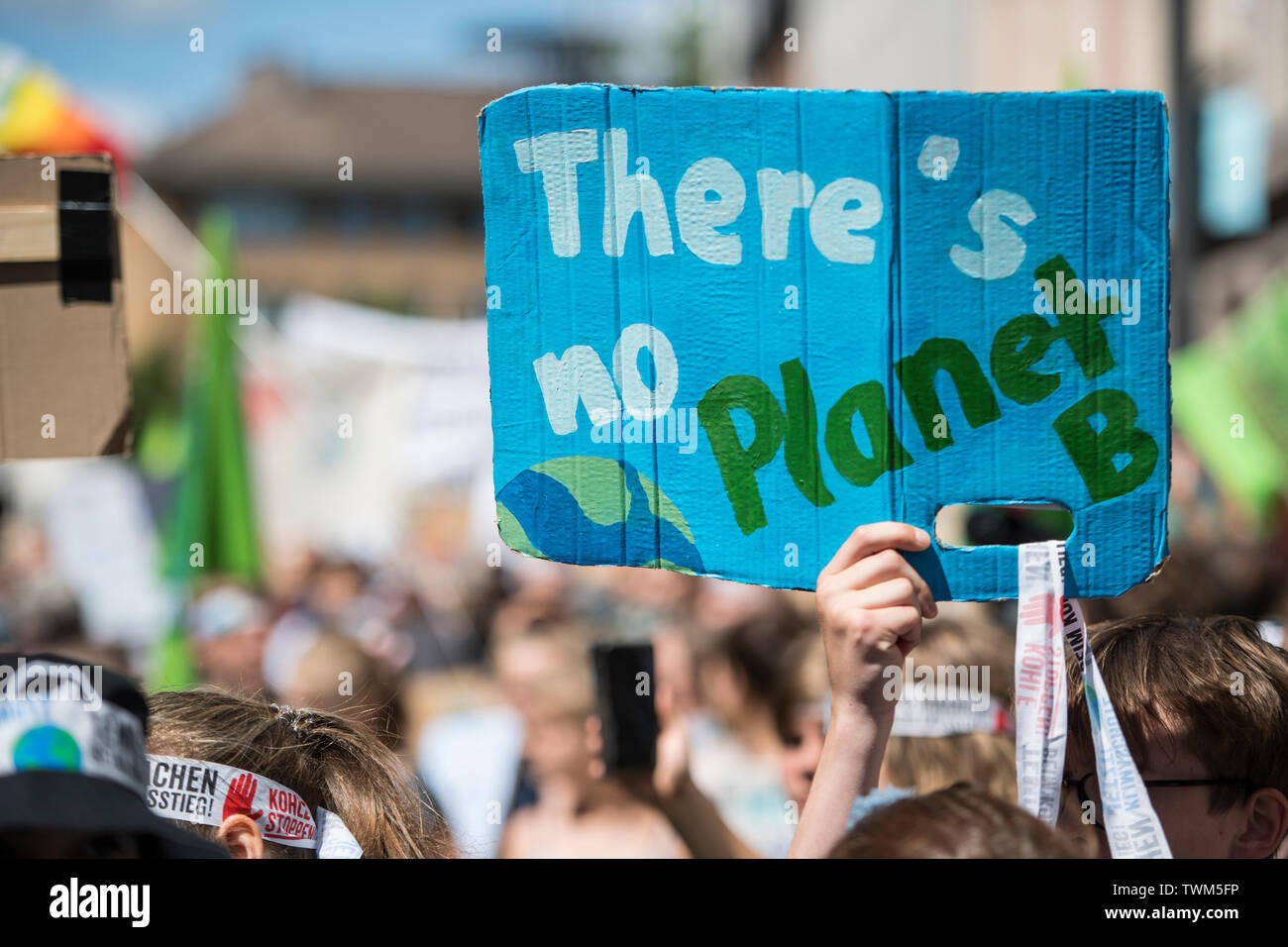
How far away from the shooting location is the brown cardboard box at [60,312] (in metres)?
1.74

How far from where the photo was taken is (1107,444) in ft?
5.09

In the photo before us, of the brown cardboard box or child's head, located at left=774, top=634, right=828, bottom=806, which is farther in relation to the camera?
child's head, located at left=774, top=634, right=828, bottom=806

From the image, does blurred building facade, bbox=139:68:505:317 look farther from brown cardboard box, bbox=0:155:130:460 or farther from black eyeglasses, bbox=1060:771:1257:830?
Answer: black eyeglasses, bbox=1060:771:1257:830

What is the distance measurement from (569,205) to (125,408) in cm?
73

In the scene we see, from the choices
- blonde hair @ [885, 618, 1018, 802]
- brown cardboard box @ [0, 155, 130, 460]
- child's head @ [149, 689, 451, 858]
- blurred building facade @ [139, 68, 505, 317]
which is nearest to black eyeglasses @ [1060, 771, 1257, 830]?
blonde hair @ [885, 618, 1018, 802]

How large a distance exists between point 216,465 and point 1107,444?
17.8ft

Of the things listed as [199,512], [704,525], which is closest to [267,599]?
[199,512]

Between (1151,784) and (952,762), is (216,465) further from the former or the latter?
(1151,784)

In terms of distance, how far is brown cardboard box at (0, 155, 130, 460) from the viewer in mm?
1741

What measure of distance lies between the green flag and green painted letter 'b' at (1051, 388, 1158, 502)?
4.93 m
